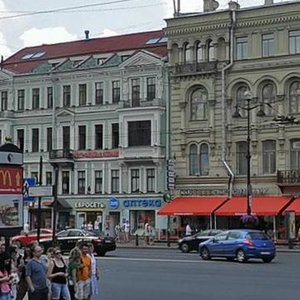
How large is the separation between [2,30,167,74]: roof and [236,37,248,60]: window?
6098 mm

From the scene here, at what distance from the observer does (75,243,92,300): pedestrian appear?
1725cm

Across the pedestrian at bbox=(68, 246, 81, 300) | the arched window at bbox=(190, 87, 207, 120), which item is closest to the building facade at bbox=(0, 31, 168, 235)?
the arched window at bbox=(190, 87, 207, 120)

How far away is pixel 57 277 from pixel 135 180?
4377 cm

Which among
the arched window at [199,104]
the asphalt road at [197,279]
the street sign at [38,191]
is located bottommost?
the asphalt road at [197,279]

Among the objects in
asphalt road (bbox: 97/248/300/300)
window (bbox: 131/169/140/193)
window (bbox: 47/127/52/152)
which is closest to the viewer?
asphalt road (bbox: 97/248/300/300)

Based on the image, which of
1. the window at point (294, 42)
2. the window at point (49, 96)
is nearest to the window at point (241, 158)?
the window at point (294, 42)

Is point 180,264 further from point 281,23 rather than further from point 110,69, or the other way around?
point 110,69

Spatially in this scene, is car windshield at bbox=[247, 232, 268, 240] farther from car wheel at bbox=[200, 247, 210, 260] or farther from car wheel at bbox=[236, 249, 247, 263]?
car wheel at bbox=[200, 247, 210, 260]

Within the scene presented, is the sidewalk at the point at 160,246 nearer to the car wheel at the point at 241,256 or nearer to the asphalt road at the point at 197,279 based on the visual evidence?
the car wheel at the point at 241,256

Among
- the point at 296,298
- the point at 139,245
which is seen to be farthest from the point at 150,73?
the point at 296,298

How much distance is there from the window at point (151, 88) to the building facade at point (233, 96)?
1.35m

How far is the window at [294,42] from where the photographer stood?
54406 mm

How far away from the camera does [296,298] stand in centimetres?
2028

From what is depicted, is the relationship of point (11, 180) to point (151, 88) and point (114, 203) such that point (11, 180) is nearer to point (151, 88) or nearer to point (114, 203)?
point (151, 88)
